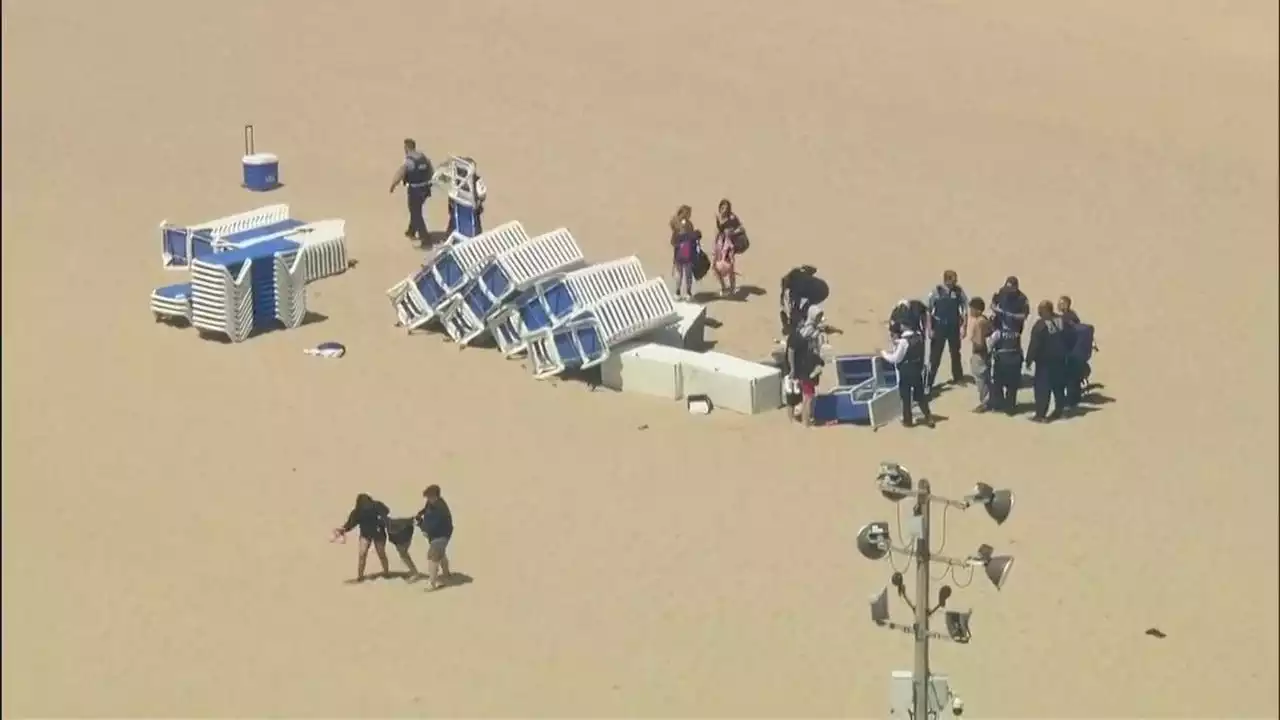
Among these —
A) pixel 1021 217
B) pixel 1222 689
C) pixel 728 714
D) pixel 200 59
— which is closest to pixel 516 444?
pixel 728 714

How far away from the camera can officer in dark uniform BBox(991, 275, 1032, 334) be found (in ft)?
64.9

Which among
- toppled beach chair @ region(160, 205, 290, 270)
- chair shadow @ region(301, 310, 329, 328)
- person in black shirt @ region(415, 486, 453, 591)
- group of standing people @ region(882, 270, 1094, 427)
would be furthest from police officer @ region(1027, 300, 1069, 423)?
toppled beach chair @ region(160, 205, 290, 270)

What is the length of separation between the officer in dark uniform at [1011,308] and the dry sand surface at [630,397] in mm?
766

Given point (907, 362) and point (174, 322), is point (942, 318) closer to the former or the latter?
point (907, 362)

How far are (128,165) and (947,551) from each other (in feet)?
48.9

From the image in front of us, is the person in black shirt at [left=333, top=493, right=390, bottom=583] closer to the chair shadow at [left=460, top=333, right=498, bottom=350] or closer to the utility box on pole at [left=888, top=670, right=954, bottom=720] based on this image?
the utility box on pole at [left=888, top=670, right=954, bottom=720]

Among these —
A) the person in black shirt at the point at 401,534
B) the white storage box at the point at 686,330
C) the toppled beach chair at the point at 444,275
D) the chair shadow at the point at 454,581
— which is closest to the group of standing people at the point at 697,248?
the white storage box at the point at 686,330

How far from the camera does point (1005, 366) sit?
1984 cm

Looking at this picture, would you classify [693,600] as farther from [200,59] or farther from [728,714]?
[200,59]

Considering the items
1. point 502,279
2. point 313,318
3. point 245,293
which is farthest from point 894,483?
point 313,318

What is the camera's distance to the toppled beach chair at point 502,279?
2147 centimetres

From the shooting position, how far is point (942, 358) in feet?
70.8

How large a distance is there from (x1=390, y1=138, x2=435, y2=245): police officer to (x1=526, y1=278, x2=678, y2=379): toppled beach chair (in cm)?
439

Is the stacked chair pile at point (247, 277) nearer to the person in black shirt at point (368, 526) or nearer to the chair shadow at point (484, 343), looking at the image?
the chair shadow at point (484, 343)
